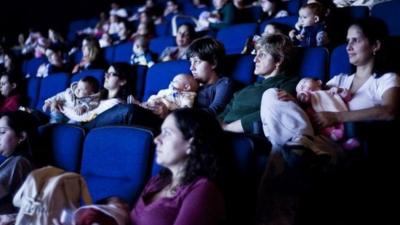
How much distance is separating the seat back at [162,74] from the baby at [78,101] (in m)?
0.28

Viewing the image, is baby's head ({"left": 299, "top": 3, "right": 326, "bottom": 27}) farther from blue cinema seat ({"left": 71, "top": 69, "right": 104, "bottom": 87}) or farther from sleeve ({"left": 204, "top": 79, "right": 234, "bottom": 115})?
blue cinema seat ({"left": 71, "top": 69, "right": 104, "bottom": 87})

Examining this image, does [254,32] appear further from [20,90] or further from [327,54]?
[20,90]

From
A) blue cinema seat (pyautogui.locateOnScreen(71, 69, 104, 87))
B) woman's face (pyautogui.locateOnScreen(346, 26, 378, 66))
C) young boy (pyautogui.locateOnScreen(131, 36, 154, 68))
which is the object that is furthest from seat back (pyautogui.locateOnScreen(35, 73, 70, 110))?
woman's face (pyautogui.locateOnScreen(346, 26, 378, 66))

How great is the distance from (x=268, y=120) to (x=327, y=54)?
591 mm

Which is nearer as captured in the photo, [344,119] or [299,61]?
[344,119]

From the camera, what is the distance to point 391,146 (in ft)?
4.13

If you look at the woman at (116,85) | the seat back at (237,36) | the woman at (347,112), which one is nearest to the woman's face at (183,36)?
the seat back at (237,36)

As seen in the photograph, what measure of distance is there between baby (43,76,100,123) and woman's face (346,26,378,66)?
1.27 meters

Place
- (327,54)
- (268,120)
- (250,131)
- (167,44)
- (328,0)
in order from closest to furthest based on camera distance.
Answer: (268,120) < (250,131) < (327,54) < (328,0) < (167,44)


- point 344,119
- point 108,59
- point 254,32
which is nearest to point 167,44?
point 108,59

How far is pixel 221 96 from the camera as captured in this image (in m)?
1.67

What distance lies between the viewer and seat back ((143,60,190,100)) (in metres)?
1.99

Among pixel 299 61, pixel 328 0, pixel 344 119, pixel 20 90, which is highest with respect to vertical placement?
pixel 328 0

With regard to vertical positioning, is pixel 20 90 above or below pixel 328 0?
below
